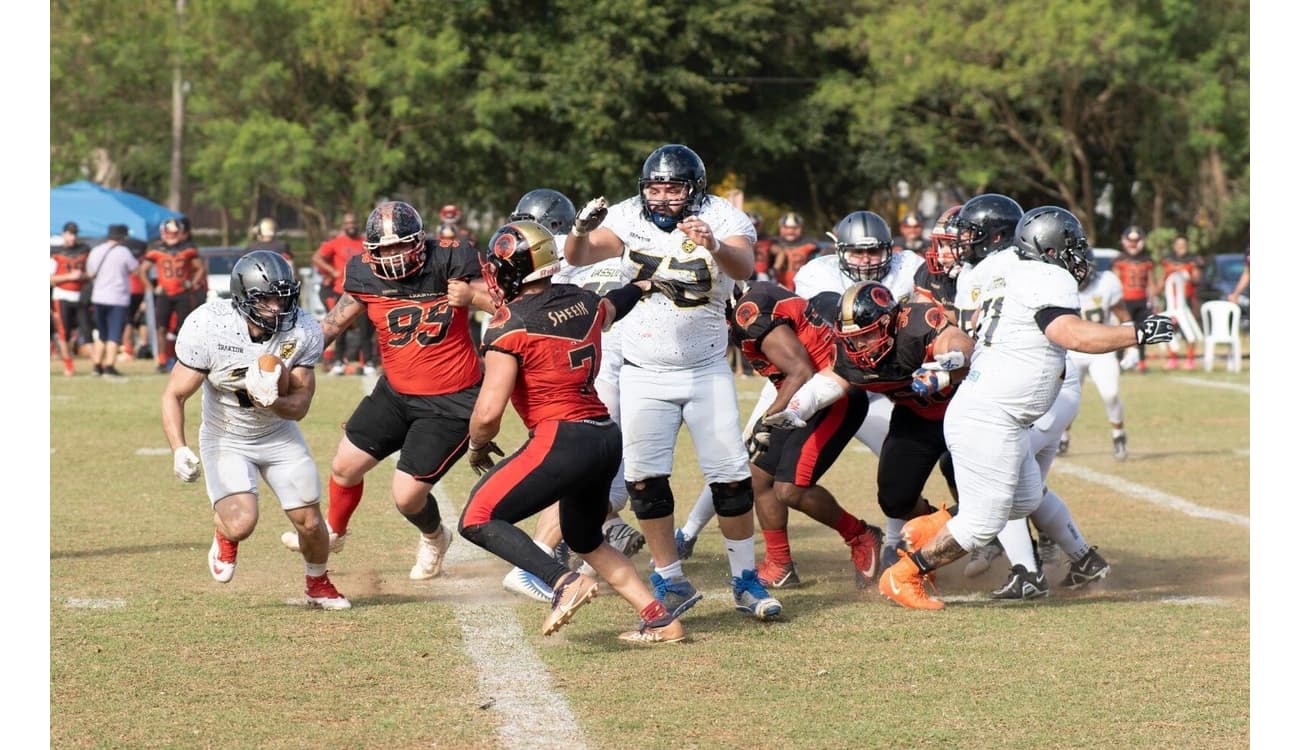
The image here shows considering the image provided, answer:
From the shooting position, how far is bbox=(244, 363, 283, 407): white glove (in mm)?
6961

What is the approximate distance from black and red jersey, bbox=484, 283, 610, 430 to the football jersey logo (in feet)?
4.49

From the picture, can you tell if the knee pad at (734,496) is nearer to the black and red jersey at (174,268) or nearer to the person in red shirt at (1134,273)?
the black and red jersey at (174,268)

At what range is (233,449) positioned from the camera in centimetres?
741

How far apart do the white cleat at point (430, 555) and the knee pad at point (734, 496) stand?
161 cm

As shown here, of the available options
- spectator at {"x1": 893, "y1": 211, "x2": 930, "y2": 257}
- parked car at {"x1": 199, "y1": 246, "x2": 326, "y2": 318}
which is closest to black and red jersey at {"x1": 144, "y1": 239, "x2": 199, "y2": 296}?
parked car at {"x1": 199, "y1": 246, "x2": 326, "y2": 318}

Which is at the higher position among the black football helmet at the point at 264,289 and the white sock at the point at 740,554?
the black football helmet at the point at 264,289

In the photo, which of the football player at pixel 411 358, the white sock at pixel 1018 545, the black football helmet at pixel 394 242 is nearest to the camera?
the black football helmet at pixel 394 242

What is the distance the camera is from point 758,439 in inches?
300

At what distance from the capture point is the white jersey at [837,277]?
8.73 metres

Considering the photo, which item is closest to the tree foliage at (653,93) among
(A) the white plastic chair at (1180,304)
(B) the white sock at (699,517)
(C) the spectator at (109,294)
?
(A) the white plastic chair at (1180,304)

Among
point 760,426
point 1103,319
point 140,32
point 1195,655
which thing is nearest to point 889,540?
point 760,426

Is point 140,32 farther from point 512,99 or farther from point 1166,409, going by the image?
point 1166,409

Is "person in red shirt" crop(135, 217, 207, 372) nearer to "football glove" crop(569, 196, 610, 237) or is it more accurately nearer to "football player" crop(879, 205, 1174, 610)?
"football glove" crop(569, 196, 610, 237)

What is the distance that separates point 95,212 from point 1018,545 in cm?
Result: 2439
